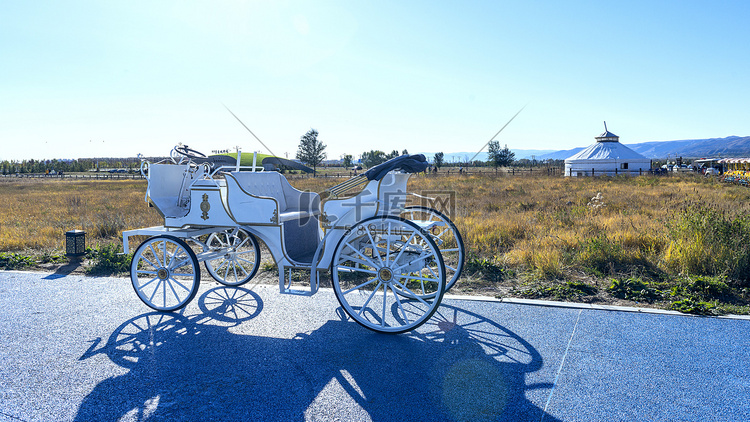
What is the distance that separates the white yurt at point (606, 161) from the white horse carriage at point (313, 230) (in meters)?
44.9

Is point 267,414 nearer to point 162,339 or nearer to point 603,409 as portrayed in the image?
point 162,339

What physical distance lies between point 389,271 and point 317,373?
3.70ft

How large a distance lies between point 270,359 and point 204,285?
2.81m

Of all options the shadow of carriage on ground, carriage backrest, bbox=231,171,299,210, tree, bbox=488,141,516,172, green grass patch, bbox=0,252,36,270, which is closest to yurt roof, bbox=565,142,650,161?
tree, bbox=488,141,516,172

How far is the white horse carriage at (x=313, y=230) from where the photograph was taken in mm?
4270

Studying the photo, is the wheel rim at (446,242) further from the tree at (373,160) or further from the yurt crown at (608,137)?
the yurt crown at (608,137)

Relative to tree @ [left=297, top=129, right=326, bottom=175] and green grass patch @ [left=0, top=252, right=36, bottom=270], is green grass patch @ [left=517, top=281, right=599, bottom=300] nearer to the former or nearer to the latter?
green grass patch @ [left=0, top=252, right=36, bottom=270]

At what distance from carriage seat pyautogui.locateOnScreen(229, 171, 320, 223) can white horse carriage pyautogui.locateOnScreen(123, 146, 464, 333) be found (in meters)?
0.01

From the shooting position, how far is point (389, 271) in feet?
13.7

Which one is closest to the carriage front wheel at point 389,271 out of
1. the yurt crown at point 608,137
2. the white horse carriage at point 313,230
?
the white horse carriage at point 313,230

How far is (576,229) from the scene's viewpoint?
8.88m

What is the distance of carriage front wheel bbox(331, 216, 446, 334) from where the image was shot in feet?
13.3

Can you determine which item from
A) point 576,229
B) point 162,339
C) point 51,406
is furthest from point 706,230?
point 51,406

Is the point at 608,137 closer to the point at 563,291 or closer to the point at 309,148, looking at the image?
the point at 309,148
